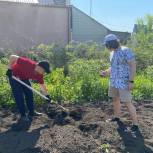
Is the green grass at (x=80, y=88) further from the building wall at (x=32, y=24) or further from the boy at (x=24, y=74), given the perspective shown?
the building wall at (x=32, y=24)

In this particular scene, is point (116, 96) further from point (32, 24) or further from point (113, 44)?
point (32, 24)

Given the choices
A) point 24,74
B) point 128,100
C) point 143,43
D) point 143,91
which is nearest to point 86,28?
point 143,43

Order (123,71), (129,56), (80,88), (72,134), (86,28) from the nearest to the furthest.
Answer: (72,134)
(129,56)
(123,71)
(80,88)
(86,28)

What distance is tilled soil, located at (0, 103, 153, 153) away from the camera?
689 centimetres

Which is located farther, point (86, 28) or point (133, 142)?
point (86, 28)

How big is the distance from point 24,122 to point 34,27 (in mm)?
15501

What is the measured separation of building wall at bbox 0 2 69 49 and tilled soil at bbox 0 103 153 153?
13.1 metres

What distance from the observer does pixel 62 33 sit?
2398 cm

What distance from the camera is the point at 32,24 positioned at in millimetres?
23188

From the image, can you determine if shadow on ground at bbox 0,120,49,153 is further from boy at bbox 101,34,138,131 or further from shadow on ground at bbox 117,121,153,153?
boy at bbox 101,34,138,131

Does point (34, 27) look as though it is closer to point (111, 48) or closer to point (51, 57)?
point (51, 57)

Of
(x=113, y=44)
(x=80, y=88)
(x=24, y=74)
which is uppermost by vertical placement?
(x=113, y=44)

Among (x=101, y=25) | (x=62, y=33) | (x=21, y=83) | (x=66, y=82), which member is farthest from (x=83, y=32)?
(x=21, y=83)

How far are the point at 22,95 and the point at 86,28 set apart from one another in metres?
21.4
